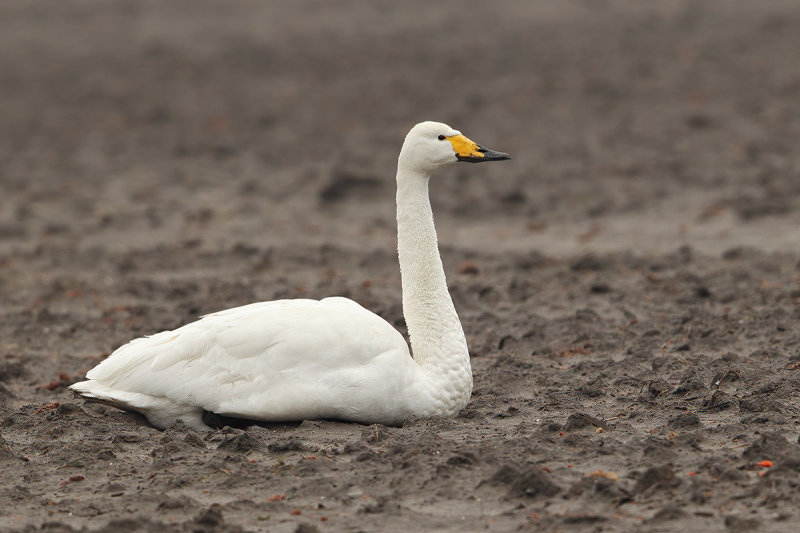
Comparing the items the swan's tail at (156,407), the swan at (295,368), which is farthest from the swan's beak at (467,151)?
the swan's tail at (156,407)

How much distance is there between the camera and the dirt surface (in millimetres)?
6246

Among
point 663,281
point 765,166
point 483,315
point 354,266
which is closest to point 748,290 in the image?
point 663,281

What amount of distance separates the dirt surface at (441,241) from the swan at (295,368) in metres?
0.17

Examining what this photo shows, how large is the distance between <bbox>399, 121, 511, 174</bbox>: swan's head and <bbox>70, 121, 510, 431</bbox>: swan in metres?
0.85

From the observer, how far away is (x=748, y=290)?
1081 cm

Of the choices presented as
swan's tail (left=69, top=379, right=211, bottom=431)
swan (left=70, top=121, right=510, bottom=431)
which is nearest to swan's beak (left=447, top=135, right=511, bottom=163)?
swan (left=70, top=121, right=510, bottom=431)

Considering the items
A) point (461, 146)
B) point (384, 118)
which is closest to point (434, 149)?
point (461, 146)

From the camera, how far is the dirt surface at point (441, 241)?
20.5 feet

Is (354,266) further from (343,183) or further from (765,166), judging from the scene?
(765,166)

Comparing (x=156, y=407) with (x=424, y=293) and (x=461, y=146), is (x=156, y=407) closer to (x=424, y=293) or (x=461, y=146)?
(x=424, y=293)

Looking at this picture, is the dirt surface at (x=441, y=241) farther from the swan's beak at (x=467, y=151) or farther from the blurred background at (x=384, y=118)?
the swan's beak at (x=467, y=151)

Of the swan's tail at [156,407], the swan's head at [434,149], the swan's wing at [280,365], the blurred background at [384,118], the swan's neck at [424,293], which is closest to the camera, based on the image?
the swan's wing at [280,365]

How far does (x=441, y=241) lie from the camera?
47.1ft

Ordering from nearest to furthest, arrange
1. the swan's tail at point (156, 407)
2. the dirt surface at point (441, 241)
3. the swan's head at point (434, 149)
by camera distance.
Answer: the dirt surface at point (441, 241) < the swan's tail at point (156, 407) < the swan's head at point (434, 149)
